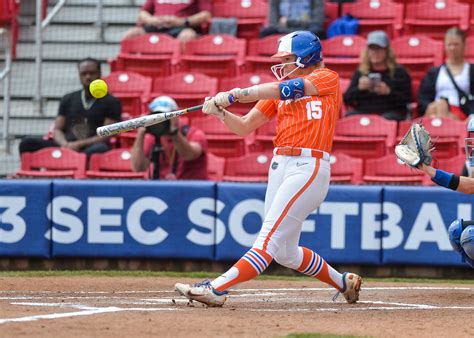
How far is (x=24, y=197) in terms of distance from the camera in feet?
35.4

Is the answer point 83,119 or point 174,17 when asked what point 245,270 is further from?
point 174,17

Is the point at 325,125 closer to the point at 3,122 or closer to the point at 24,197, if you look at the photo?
the point at 24,197

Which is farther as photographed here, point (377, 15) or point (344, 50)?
point (377, 15)

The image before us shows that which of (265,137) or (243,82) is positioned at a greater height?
(243,82)

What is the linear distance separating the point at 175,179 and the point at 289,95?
3.69 meters

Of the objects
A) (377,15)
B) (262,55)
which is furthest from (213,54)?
(377,15)

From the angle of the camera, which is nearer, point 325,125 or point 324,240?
point 325,125

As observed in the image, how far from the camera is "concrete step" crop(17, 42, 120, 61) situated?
14.3 m

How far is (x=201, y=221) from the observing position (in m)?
10.7

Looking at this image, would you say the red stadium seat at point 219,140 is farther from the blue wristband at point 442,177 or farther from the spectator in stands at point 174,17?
the blue wristband at point 442,177

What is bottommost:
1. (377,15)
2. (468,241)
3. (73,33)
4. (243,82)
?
(468,241)

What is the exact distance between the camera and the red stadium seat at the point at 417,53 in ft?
41.8

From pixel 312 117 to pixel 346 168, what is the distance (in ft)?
12.0

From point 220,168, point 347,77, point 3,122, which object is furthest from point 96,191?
point 347,77
